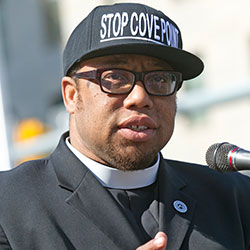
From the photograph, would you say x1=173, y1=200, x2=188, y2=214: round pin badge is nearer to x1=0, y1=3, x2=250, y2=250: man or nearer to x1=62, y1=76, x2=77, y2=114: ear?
x1=0, y1=3, x2=250, y2=250: man

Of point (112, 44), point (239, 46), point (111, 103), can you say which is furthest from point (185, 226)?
point (239, 46)

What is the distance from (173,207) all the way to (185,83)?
41.4 ft

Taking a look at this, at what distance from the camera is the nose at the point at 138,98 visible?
10.0ft

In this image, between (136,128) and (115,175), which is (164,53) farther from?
(115,175)

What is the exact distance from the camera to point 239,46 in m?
15.0

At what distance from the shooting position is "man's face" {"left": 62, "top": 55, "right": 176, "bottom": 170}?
308cm

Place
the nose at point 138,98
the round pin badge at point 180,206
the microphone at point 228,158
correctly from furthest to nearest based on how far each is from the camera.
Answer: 1. the round pin badge at point 180,206
2. the nose at point 138,98
3. the microphone at point 228,158

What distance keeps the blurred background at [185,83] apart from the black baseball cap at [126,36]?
9.42 ft

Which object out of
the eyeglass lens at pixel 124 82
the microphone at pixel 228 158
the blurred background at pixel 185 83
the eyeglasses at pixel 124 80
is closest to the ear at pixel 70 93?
the eyeglasses at pixel 124 80

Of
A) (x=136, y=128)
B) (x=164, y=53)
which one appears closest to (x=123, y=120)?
(x=136, y=128)

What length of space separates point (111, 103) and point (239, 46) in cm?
1230

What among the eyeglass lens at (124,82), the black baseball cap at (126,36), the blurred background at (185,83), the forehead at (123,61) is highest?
the black baseball cap at (126,36)

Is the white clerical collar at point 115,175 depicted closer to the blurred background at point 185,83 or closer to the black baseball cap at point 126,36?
the black baseball cap at point 126,36

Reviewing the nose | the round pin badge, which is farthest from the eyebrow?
the round pin badge
